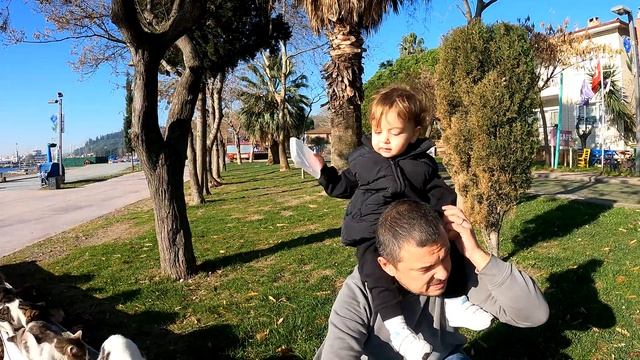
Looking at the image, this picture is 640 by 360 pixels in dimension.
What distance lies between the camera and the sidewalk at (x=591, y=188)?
1101 cm

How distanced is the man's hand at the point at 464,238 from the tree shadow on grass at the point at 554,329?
2428mm

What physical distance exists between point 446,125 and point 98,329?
173 inches

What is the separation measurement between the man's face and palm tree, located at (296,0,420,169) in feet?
32.7

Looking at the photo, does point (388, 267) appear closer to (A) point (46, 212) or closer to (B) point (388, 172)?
(B) point (388, 172)

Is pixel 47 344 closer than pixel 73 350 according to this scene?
No

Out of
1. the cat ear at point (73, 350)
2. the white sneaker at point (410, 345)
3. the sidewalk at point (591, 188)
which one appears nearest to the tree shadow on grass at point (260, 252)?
the cat ear at point (73, 350)

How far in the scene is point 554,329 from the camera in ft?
14.0

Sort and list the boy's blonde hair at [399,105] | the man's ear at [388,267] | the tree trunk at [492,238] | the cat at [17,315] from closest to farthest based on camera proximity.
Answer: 1. the man's ear at [388,267]
2. the boy's blonde hair at [399,105]
3. the cat at [17,315]
4. the tree trunk at [492,238]

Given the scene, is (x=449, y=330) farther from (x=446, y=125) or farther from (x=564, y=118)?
(x=564, y=118)

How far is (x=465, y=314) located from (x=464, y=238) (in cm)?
37

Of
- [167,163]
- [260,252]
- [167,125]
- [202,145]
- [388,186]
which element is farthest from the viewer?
[202,145]

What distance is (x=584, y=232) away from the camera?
7578mm

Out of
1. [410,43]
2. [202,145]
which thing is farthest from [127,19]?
[410,43]

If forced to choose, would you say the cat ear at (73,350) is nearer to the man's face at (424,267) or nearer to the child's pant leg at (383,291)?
the child's pant leg at (383,291)
